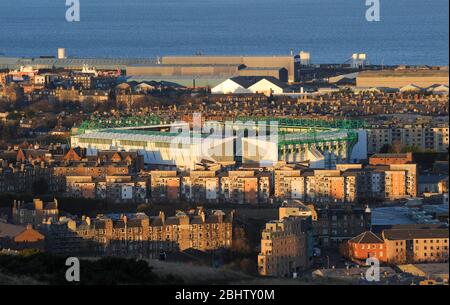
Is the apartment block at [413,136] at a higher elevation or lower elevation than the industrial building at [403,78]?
lower

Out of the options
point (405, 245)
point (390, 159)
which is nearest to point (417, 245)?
point (405, 245)

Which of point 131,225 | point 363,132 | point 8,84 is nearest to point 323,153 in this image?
point 363,132

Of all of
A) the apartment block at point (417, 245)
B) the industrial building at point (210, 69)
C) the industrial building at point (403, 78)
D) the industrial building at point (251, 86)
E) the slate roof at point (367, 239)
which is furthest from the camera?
the industrial building at point (210, 69)

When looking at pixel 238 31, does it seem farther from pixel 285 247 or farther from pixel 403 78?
pixel 285 247

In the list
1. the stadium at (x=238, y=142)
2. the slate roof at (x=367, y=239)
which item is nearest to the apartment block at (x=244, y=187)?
the stadium at (x=238, y=142)

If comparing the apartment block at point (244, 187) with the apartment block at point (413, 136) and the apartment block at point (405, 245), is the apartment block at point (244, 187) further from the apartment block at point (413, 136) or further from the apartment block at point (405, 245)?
the apartment block at point (413, 136)

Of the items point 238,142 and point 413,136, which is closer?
point 238,142
